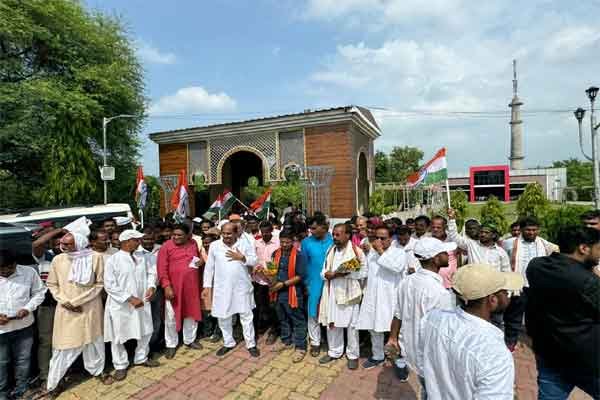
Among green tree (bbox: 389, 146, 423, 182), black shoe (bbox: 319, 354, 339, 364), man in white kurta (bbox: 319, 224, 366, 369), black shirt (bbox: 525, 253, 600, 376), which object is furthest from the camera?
green tree (bbox: 389, 146, 423, 182)

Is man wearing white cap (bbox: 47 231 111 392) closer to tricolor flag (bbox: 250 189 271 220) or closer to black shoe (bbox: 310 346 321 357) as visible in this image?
black shoe (bbox: 310 346 321 357)

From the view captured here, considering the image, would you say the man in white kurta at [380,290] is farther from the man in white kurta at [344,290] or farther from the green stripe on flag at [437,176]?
the green stripe on flag at [437,176]

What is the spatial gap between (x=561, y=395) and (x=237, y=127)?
46.1 ft

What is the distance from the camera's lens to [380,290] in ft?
11.2

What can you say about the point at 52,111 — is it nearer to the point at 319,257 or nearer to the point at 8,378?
the point at 8,378

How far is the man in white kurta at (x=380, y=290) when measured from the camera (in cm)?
326

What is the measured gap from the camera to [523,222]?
4.04 meters

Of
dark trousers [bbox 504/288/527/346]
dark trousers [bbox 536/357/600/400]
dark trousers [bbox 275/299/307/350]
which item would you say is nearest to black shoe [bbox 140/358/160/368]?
dark trousers [bbox 275/299/307/350]

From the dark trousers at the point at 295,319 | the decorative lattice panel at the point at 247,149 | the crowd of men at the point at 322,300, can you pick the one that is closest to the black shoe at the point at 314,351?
the crowd of men at the point at 322,300

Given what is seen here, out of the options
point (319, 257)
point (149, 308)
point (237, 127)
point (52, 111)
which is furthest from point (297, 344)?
point (52, 111)

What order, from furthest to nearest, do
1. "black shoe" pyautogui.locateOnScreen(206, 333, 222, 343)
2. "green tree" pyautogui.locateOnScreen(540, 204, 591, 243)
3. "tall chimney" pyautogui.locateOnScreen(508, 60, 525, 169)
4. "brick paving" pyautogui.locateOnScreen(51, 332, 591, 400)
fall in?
"tall chimney" pyautogui.locateOnScreen(508, 60, 525, 169) < "green tree" pyautogui.locateOnScreen(540, 204, 591, 243) < "black shoe" pyautogui.locateOnScreen(206, 333, 222, 343) < "brick paving" pyautogui.locateOnScreen(51, 332, 591, 400)

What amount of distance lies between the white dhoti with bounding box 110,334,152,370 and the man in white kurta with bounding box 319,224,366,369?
204 centimetres

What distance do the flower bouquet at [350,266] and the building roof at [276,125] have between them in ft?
33.1

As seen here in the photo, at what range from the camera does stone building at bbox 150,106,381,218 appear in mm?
12961
